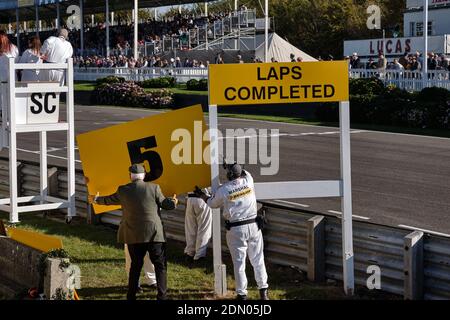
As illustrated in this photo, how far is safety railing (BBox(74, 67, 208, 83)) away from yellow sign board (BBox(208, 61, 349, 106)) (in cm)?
3204

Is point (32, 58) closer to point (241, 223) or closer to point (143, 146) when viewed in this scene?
point (143, 146)

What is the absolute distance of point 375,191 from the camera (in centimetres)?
1611

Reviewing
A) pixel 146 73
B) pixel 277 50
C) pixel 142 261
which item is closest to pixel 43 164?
pixel 142 261

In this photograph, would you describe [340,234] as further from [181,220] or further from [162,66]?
[162,66]

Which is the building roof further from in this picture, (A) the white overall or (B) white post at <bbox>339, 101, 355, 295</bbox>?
(B) white post at <bbox>339, 101, 355, 295</bbox>

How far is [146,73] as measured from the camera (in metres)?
45.8

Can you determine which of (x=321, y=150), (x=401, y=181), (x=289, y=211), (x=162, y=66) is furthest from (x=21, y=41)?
(x=289, y=211)

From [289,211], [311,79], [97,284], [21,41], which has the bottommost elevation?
[97,284]

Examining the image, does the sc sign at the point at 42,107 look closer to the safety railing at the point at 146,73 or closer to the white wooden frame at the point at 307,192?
the white wooden frame at the point at 307,192

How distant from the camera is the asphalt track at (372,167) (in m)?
14.2

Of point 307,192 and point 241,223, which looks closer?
point 241,223

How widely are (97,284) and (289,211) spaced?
105 inches

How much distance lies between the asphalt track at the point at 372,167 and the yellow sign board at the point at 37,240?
6.15 m

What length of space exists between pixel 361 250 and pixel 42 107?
16.8ft
